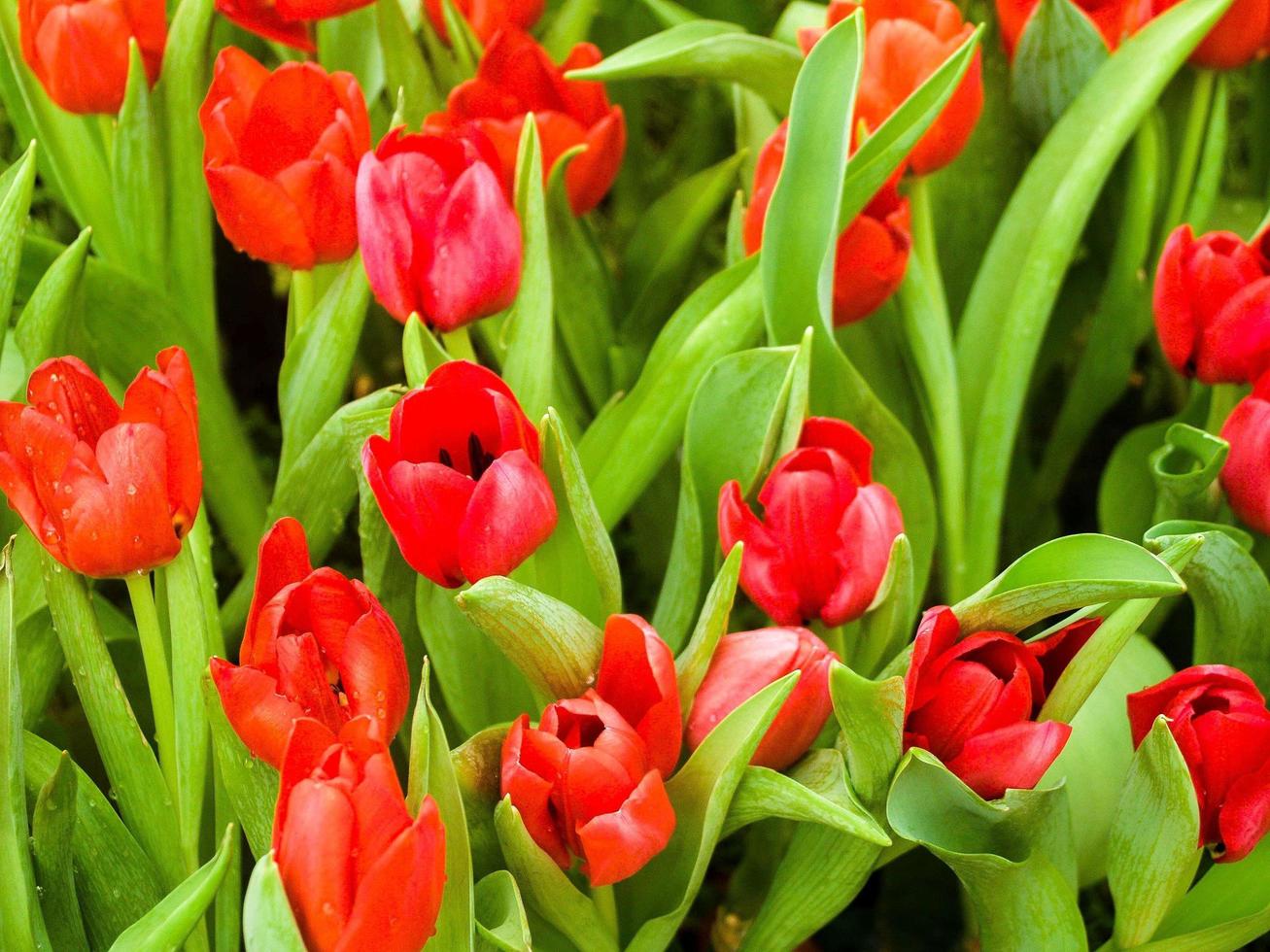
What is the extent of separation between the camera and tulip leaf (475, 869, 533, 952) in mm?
357

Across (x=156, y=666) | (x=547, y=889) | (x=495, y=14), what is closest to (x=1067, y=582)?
(x=547, y=889)

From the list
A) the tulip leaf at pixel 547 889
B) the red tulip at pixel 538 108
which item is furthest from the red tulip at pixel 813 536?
the red tulip at pixel 538 108

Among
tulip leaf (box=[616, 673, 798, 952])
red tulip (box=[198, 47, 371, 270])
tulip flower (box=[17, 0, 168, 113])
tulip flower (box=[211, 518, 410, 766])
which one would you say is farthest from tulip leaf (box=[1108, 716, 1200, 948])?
tulip flower (box=[17, 0, 168, 113])

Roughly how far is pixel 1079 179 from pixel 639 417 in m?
0.23

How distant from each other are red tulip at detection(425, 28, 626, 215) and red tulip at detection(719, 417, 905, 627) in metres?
0.21

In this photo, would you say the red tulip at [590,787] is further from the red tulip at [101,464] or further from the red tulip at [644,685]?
the red tulip at [101,464]

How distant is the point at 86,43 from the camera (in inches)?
22.8

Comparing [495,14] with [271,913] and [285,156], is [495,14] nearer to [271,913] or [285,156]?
[285,156]

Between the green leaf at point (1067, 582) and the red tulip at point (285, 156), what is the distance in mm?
269

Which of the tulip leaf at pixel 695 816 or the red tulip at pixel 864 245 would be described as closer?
the tulip leaf at pixel 695 816

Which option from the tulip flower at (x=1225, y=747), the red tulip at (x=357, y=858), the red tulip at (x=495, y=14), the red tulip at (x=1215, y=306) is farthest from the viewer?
the red tulip at (x=495, y=14)

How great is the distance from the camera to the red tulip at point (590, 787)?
36 centimetres

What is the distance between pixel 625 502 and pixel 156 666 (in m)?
0.19

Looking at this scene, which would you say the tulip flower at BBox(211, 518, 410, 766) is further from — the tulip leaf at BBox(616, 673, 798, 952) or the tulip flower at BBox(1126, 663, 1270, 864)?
the tulip flower at BBox(1126, 663, 1270, 864)
